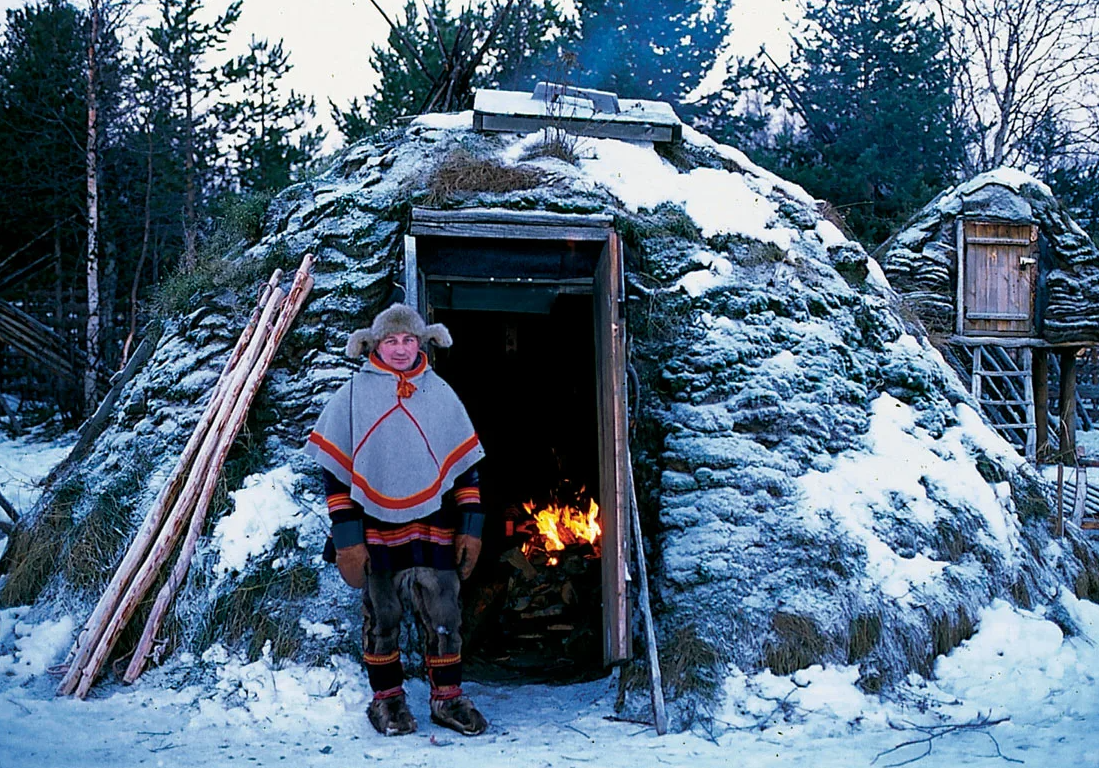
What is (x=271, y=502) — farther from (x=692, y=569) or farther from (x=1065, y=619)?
(x=1065, y=619)

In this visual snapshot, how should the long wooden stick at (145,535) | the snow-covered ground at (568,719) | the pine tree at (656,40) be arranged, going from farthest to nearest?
1. the pine tree at (656,40)
2. the long wooden stick at (145,535)
3. the snow-covered ground at (568,719)

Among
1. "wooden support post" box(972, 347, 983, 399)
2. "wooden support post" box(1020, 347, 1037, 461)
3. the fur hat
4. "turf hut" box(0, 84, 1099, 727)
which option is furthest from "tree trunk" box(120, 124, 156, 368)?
"wooden support post" box(1020, 347, 1037, 461)

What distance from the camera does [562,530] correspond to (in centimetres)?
764

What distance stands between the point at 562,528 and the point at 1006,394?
11.0m

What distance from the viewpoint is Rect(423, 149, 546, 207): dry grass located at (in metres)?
5.73

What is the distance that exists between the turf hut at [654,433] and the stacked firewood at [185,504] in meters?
0.12

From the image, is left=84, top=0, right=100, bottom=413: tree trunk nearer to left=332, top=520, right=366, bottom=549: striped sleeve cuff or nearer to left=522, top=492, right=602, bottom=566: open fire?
left=522, top=492, right=602, bottom=566: open fire

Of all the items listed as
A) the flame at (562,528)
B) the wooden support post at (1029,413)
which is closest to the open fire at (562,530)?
the flame at (562,528)

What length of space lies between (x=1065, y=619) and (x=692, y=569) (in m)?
2.19

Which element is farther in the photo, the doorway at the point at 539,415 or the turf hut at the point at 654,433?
the doorway at the point at 539,415

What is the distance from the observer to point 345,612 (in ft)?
14.8

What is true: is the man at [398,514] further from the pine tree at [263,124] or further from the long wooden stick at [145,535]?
the pine tree at [263,124]

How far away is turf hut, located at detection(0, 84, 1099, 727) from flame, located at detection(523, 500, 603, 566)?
15.6 inches

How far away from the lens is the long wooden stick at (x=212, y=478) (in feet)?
14.5
